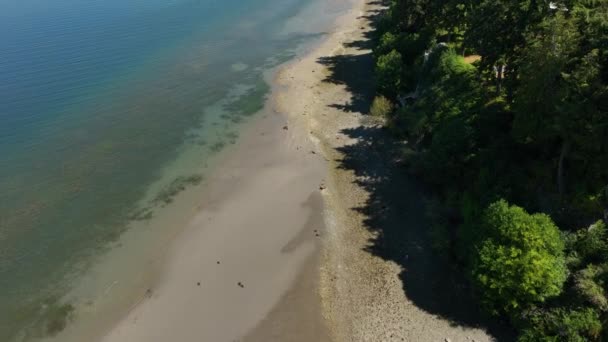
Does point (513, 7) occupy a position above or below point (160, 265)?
above

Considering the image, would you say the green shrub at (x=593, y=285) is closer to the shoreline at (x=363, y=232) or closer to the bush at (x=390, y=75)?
the shoreline at (x=363, y=232)

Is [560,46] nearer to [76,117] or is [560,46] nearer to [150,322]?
[150,322]

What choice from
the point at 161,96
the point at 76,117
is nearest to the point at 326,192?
the point at 161,96

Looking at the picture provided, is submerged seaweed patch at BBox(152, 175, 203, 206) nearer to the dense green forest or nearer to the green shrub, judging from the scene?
the dense green forest

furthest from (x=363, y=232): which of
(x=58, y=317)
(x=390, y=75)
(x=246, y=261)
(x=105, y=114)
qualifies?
(x=105, y=114)

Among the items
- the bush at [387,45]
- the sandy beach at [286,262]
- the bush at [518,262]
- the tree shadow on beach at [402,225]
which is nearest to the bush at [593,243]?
the bush at [518,262]
